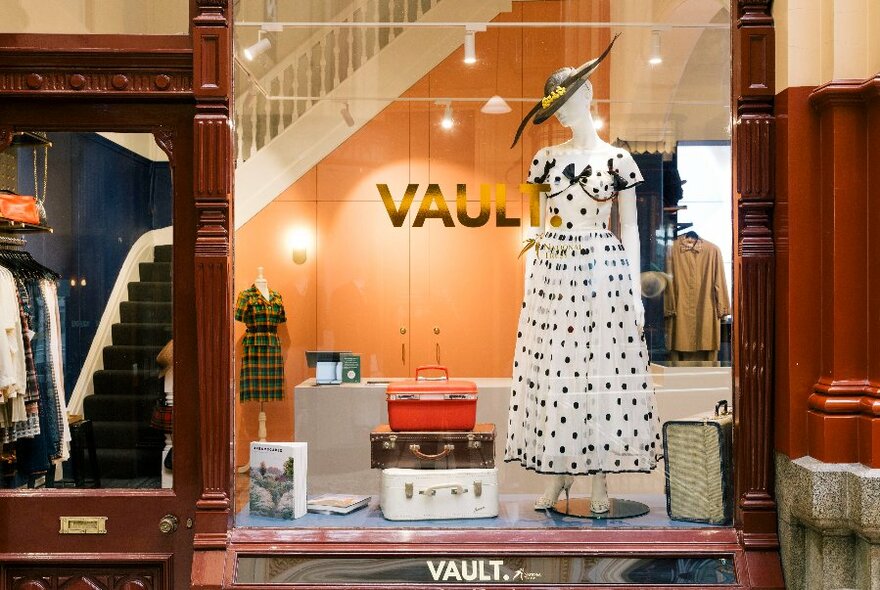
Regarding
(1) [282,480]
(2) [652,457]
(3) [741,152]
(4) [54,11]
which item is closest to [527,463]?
(2) [652,457]

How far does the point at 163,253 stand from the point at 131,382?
555mm

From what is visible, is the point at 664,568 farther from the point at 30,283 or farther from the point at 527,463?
the point at 30,283

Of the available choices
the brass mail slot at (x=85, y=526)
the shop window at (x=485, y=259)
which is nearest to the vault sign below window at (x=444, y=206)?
the shop window at (x=485, y=259)

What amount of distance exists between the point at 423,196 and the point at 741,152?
→ 4.24 ft

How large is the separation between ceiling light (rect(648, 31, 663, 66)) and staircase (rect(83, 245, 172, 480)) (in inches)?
86.0

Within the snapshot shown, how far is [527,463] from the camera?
Answer: 12.4 feet

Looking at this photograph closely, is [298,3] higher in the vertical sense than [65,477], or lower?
higher

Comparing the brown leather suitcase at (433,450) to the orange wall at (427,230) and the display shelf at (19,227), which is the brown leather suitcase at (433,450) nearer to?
the orange wall at (427,230)

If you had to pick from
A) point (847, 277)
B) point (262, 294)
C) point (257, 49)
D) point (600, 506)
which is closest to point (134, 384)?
point (262, 294)

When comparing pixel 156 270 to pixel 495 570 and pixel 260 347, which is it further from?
pixel 495 570

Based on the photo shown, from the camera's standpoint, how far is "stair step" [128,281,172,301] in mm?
3834

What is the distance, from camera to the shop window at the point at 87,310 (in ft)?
12.6

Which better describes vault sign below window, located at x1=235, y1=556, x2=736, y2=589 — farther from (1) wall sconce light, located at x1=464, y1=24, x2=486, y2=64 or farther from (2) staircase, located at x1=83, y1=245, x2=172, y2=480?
(1) wall sconce light, located at x1=464, y1=24, x2=486, y2=64

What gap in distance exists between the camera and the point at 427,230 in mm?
3932
